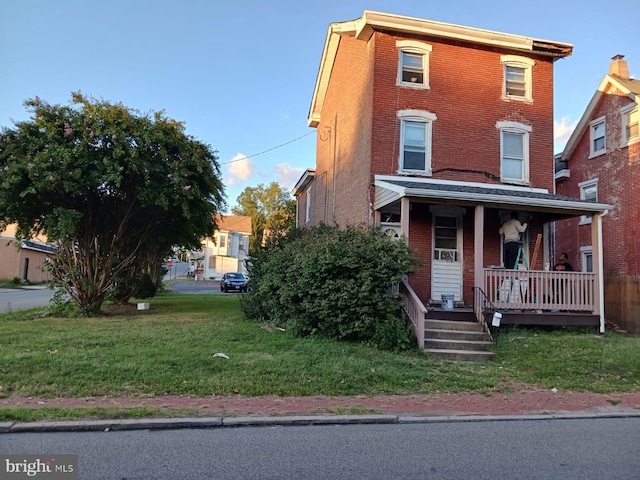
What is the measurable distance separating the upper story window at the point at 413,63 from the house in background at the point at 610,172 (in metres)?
8.74

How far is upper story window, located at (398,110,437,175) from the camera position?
14336 mm

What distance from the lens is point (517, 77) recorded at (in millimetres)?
15547

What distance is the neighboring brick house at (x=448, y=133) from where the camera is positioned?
13.8 metres

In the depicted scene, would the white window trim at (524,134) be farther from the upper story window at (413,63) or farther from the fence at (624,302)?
the fence at (624,302)

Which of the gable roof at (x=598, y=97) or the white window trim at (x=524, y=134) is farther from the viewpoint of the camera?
the gable roof at (x=598, y=97)

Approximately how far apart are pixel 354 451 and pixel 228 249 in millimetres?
59782

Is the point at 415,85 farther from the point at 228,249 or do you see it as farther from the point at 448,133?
the point at 228,249

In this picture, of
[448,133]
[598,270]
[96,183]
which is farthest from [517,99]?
[96,183]

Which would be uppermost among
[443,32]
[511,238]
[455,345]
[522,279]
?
[443,32]

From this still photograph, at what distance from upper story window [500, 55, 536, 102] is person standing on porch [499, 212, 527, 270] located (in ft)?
13.6

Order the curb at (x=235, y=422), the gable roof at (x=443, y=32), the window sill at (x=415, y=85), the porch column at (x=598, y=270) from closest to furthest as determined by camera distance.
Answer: the curb at (x=235, y=422)
the porch column at (x=598, y=270)
the gable roof at (x=443, y=32)
the window sill at (x=415, y=85)

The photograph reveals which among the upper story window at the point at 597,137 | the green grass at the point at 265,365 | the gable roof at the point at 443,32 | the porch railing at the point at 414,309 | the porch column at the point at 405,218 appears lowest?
the green grass at the point at 265,365

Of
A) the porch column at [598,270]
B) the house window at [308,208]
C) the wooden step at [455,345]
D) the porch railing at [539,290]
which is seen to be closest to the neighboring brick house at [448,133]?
the porch column at [598,270]

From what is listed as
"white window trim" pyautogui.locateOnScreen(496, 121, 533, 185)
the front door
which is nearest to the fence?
"white window trim" pyautogui.locateOnScreen(496, 121, 533, 185)
